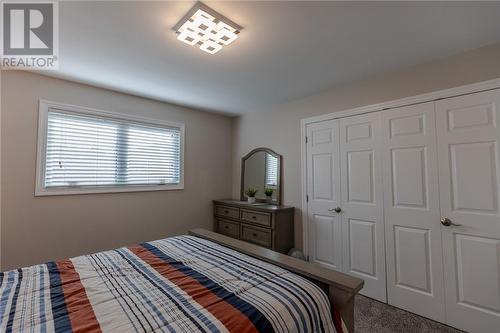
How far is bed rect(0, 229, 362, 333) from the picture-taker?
3.12 ft

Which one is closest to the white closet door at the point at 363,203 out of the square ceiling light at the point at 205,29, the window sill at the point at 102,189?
the square ceiling light at the point at 205,29

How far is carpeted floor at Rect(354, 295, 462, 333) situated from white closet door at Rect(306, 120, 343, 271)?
21.3 inches

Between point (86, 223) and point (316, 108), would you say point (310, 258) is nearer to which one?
point (316, 108)

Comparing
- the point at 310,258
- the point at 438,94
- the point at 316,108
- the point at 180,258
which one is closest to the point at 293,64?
the point at 316,108

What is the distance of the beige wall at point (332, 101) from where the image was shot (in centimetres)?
200

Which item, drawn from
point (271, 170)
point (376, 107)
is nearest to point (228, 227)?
point (271, 170)

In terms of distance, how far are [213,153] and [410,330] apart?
10.7 feet

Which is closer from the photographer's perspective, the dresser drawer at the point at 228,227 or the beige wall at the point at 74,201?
the beige wall at the point at 74,201

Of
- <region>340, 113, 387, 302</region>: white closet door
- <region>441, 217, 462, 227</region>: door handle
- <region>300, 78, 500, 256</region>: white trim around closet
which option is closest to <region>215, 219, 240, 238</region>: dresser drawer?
<region>300, 78, 500, 256</region>: white trim around closet

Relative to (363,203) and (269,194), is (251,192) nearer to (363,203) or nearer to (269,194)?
(269,194)

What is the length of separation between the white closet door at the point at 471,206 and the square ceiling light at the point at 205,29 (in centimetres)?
199

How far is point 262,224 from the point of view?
3135 millimetres

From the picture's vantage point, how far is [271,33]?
1.78 metres

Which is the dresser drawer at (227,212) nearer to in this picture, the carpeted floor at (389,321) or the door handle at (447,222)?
the carpeted floor at (389,321)
